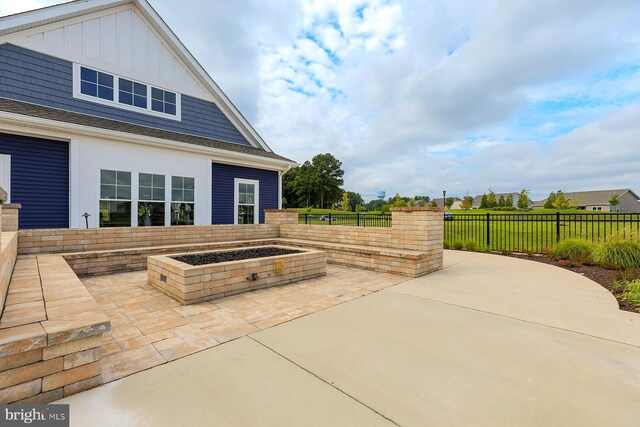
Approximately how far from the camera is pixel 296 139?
20297 millimetres

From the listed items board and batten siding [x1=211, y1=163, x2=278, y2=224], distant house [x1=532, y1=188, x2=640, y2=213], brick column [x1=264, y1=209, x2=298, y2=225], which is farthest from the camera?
distant house [x1=532, y1=188, x2=640, y2=213]

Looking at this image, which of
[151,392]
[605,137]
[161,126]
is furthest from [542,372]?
[605,137]

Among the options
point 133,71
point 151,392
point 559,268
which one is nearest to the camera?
point 151,392

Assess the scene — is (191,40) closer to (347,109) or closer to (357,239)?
(347,109)

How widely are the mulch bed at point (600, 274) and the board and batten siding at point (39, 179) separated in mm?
11688

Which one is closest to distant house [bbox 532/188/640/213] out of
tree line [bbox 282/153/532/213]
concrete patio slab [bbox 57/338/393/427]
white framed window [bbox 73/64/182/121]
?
tree line [bbox 282/153/532/213]

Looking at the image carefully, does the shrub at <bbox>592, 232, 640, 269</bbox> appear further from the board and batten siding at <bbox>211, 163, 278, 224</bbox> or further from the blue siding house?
the board and batten siding at <bbox>211, 163, 278, 224</bbox>

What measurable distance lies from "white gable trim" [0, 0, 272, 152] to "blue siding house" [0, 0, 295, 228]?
31 millimetres

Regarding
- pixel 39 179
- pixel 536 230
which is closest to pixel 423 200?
pixel 536 230

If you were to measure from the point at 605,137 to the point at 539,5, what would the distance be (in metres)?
12.2

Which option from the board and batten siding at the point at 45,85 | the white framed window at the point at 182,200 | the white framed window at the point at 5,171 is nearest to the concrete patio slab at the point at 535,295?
the white framed window at the point at 182,200

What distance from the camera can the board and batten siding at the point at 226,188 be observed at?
33.7 ft

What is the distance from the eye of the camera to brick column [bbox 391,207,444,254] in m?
6.02

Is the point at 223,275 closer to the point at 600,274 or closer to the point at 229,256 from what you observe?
the point at 229,256
